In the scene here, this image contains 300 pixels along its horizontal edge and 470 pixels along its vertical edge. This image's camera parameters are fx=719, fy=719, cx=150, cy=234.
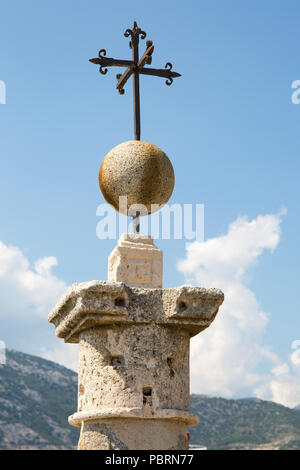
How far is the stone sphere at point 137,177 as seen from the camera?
6.53 m

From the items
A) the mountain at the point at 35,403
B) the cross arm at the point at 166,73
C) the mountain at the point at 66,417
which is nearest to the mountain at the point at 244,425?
the mountain at the point at 66,417

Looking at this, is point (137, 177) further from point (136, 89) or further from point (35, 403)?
point (35, 403)

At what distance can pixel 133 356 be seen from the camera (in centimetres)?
599

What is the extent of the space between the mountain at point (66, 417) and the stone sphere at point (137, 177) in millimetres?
63224

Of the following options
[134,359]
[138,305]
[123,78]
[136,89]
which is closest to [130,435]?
[134,359]

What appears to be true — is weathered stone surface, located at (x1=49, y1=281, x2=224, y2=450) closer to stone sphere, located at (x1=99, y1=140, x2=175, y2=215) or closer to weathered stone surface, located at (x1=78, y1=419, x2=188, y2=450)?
weathered stone surface, located at (x1=78, y1=419, x2=188, y2=450)

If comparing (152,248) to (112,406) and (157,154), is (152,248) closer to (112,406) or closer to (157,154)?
(157,154)

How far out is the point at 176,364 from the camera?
243 inches

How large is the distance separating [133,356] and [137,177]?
1625 millimetres

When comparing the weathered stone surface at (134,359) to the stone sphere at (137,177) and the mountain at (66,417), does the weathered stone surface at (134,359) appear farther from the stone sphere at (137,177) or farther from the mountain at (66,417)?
the mountain at (66,417)

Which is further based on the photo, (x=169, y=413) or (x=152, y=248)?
(x=152, y=248)

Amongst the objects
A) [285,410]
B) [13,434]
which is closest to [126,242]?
[13,434]

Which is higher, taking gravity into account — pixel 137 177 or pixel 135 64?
pixel 135 64

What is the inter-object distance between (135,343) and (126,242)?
0.92 metres
